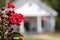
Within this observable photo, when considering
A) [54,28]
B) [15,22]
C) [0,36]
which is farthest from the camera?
[54,28]

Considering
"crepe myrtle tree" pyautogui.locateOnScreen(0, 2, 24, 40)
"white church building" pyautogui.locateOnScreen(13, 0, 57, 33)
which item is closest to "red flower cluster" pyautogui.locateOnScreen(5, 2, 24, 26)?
"crepe myrtle tree" pyautogui.locateOnScreen(0, 2, 24, 40)

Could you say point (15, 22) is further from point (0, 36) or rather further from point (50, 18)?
point (50, 18)

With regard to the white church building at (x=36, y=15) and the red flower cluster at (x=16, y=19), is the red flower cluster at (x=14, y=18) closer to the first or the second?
the red flower cluster at (x=16, y=19)

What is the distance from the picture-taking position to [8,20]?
195 cm

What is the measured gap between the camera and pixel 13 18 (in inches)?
76.2

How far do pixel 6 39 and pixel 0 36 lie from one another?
6.3 inches

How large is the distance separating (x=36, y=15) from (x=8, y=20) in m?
28.1

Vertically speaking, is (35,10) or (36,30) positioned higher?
(35,10)

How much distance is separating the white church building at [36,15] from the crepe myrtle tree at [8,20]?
87.3 feet

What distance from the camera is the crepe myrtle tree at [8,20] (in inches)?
76.3

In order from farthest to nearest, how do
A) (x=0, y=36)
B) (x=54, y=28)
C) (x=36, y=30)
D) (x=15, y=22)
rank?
(x=54, y=28)
(x=36, y=30)
(x=0, y=36)
(x=15, y=22)

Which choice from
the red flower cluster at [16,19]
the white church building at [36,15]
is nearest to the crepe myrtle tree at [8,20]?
the red flower cluster at [16,19]

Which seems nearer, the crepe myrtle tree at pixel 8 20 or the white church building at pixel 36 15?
the crepe myrtle tree at pixel 8 20

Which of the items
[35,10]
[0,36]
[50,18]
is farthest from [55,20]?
[0,36]
